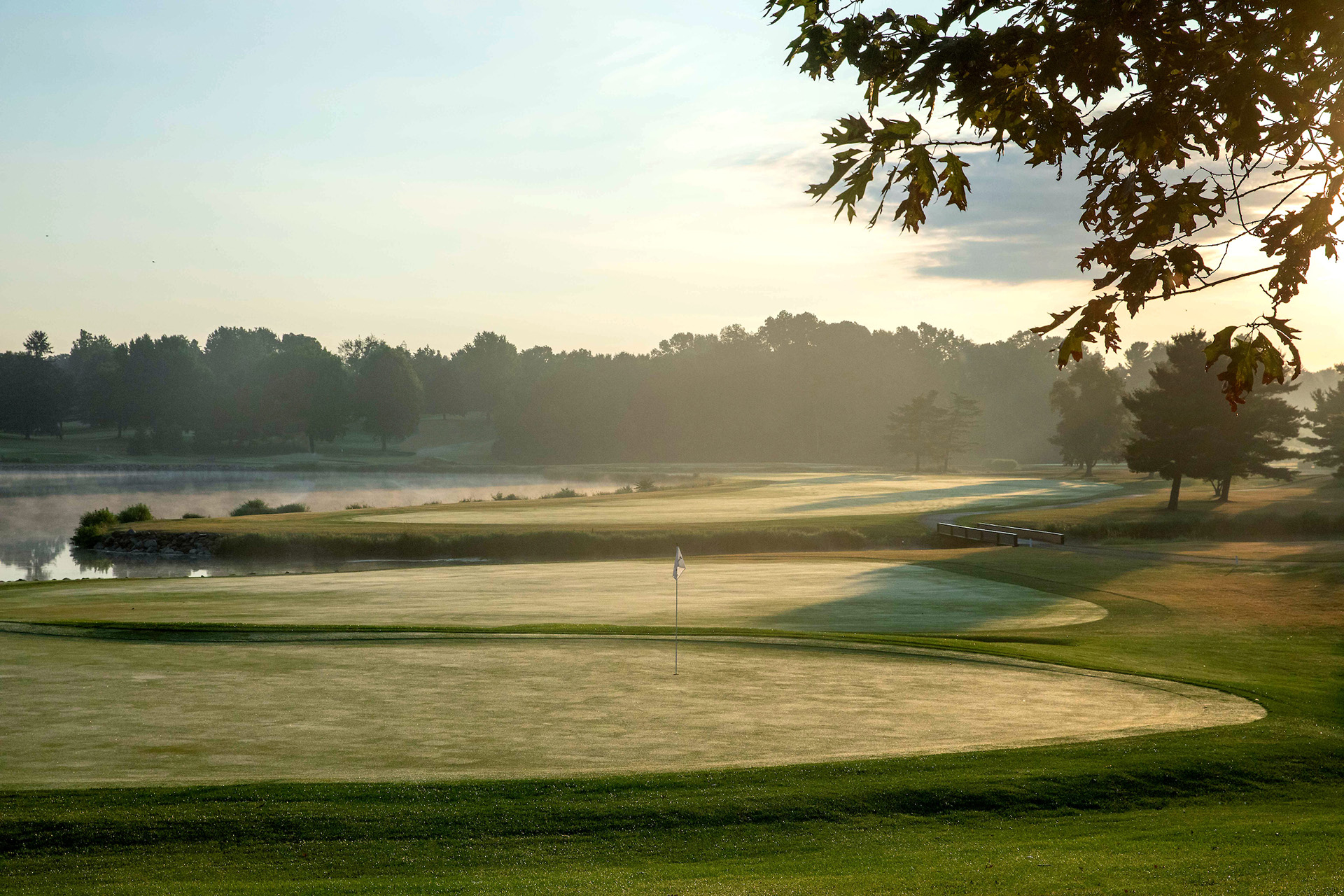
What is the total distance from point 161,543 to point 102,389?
114m

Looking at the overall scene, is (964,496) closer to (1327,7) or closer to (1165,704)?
(1165,704)

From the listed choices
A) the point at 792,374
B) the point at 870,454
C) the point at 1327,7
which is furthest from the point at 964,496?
the point at 792,374

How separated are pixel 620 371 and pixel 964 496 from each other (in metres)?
108

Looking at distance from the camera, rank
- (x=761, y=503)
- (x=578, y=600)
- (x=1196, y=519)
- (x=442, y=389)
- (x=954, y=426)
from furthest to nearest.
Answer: (x=442, y=389)
(x=954, y=426)
(x=761, y=503)
(x=1196, y=519)
(x=578, y=600)

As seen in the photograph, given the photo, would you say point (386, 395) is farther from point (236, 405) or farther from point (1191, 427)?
point (1191, 427)

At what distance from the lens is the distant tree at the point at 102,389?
13838cm

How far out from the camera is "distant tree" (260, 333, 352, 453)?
13575 centimetres

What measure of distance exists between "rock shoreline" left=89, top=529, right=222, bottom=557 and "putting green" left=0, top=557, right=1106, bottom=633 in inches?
673

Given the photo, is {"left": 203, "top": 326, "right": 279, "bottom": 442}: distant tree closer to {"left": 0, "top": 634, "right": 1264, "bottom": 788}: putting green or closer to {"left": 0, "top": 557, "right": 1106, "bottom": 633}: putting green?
{"left": 0, "top": 557, "right": 1106, "bottom": 633}: putting green

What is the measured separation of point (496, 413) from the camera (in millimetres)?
151875

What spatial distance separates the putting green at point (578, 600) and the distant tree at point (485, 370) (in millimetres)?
144555

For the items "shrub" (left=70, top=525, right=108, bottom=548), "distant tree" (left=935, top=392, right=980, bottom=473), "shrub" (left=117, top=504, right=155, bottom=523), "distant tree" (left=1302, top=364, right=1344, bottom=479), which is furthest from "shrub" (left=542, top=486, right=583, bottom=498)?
"distant tree" (left=935, top=392, right=980, bottom=473)

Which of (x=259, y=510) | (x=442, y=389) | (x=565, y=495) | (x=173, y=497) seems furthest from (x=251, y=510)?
(x=442, y=389)

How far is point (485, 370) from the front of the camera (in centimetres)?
18338
